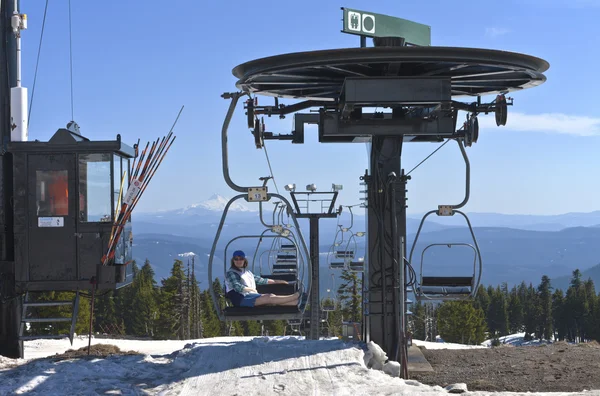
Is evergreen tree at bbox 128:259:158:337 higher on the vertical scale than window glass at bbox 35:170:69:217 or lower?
lower

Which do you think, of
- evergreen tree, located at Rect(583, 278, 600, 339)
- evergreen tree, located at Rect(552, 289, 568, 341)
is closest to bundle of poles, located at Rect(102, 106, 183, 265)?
evergreen tree, located at Rect(583, 278, 600, 339)

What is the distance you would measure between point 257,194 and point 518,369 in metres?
4.74

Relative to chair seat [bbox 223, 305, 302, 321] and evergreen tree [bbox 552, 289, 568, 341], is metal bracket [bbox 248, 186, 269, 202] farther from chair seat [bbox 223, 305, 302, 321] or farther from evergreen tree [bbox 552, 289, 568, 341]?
evergreen tree [bbox 552, 289, 568, 341]

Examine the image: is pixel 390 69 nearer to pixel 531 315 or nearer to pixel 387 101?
pixel 387 101

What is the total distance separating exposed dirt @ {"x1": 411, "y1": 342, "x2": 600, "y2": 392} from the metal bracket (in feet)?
10.9

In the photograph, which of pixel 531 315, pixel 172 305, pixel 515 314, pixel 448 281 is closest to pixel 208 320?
pixel 172 305

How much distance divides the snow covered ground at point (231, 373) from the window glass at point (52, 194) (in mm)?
2272

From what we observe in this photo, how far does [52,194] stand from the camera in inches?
463

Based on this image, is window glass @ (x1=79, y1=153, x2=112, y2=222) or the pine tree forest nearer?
window glass @ (x1=79, y1=153, x2=112, y2=222)

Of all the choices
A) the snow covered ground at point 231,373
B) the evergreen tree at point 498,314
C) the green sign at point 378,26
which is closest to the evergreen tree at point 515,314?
the evergreen tree at point 498,314

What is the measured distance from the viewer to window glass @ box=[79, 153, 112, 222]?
38.5 feet

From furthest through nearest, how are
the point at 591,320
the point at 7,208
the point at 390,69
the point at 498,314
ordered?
the point at 498,314, the point at 591,320, the point at 7,208, the point at 390,69

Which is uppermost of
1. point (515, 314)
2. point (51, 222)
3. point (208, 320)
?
point (51, 222)

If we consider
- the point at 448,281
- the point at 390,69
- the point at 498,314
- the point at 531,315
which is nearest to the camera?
the point at 390,69
